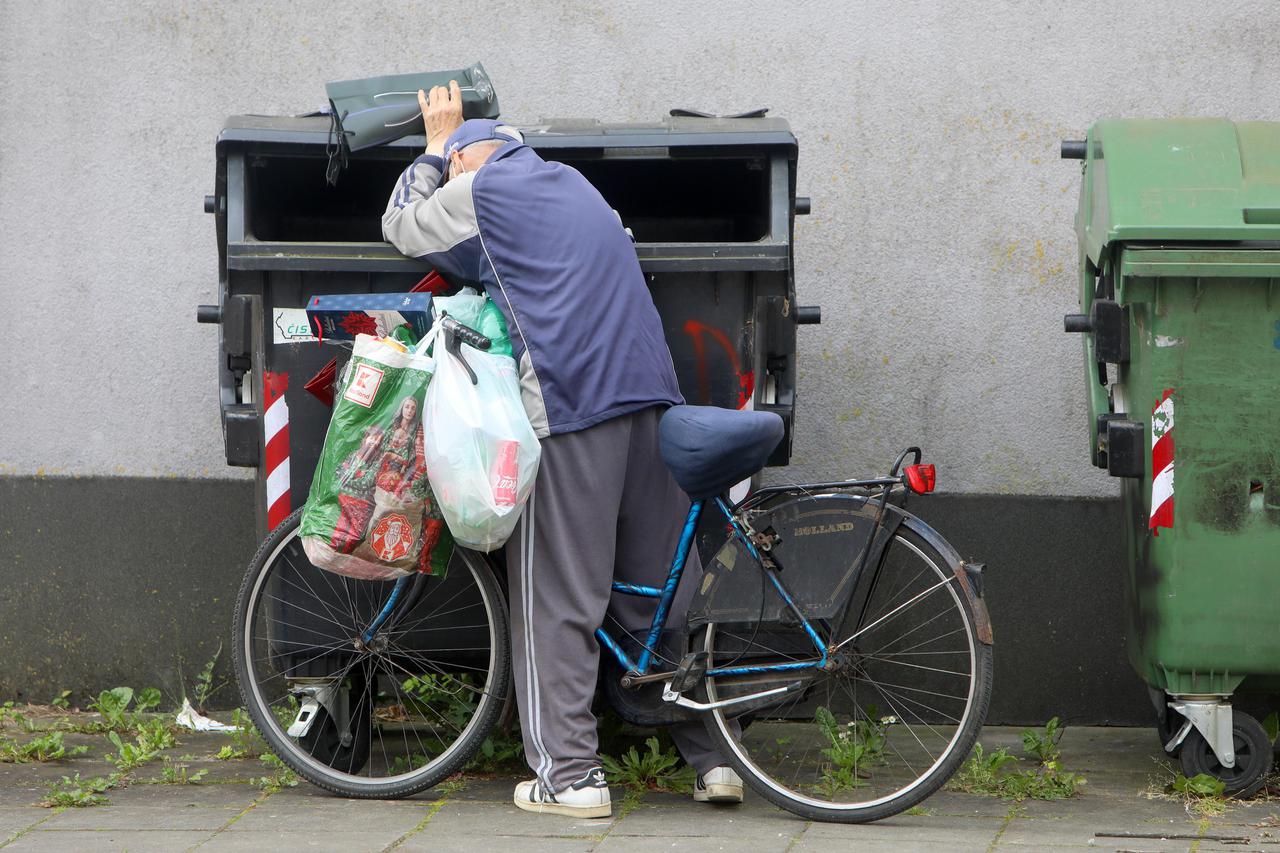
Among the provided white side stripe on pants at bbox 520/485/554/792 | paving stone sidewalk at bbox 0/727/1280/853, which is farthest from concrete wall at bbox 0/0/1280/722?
white side stripe on pants at bbox 520/485/554/792

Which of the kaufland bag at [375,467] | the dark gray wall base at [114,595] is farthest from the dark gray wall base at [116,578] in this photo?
the kaufland bag at [375,467]

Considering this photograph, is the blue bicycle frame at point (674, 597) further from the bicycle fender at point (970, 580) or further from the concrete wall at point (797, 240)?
the concrete wall at point (797, 240)

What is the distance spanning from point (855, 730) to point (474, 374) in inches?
58.3

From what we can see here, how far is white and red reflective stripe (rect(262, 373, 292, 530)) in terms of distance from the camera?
3.83 m

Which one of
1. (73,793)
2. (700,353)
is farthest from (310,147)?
(73,793)

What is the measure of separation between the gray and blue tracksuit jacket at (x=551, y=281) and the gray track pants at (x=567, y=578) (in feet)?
0.29

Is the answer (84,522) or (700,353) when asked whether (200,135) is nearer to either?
(84,522)

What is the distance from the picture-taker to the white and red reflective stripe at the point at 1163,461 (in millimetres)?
3818

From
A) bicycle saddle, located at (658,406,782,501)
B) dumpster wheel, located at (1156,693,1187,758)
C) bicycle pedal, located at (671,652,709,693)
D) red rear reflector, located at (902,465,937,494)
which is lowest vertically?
dumpster wheel, located at (1156,693,1187,758)

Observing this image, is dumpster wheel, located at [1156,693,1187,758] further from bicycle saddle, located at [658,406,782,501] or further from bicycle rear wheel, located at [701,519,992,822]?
bicycle saddle, located at [658,406,782,501]

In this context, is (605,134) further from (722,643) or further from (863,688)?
(863,688)

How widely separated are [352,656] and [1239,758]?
2.40 meters

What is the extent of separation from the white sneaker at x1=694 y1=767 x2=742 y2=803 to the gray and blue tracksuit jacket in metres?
0.97

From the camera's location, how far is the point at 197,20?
515 centimetres
